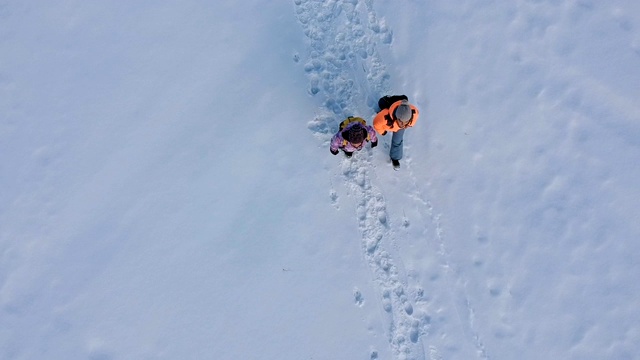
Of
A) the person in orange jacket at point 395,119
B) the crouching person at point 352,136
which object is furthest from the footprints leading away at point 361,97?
the crouching person at point 352,136

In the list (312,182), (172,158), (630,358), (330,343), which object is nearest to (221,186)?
(172,158)

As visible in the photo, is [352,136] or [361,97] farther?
[361,97]

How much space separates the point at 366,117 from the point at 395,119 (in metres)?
1.05

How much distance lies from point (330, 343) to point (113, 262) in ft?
10.3

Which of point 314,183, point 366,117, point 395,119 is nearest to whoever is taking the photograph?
point 395,119

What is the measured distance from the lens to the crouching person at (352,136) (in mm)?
5828

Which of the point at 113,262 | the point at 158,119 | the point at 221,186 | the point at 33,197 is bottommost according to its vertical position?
the point at 113,262

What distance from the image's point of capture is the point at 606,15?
699cm

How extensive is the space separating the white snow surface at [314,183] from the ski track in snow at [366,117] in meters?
0.03

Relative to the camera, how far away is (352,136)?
5816 millimetres

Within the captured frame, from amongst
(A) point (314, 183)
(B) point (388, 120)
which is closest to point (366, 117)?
(B) point (388, 120)

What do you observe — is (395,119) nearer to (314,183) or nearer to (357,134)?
(357,134)

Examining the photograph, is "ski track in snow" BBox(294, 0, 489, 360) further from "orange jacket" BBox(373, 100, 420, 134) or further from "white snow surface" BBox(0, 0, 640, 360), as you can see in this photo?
"orange jacket" BBox(373, 100, 420, 134)

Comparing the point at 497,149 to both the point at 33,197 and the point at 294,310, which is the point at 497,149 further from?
the point at 33,197
